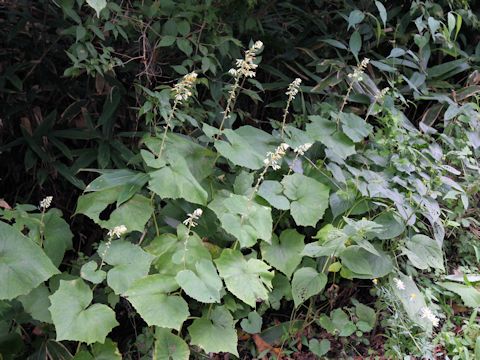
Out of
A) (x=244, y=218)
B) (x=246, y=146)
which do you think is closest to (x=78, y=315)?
(x=244, y=218)

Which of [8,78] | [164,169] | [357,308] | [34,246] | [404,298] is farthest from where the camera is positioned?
[8,78]

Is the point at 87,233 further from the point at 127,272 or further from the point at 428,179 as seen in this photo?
the point at 428,179

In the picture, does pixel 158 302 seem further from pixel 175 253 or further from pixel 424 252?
pixel 424 252

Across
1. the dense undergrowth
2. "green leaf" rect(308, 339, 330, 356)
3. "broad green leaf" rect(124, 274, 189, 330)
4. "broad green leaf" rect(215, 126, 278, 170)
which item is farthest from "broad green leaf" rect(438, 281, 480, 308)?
"broad green leaf" rect(124, 274, 189, 330)

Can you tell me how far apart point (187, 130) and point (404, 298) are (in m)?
1.17

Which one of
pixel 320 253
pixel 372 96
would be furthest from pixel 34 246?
pixel 372 96

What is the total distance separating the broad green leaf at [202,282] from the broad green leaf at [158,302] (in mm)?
68

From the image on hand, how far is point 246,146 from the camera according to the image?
1.86m

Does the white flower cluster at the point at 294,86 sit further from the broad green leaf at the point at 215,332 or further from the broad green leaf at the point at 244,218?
the broad green leaf at the point at 215,332

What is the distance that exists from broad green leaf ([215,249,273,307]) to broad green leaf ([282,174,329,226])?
24 cm

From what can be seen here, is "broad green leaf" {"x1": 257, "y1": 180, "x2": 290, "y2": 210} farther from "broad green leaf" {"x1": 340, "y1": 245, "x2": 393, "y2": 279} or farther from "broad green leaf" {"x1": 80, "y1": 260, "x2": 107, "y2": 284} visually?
"broad green leaf" {"x1": 80, "y1": 260, "x2": 107, "y2": 284}

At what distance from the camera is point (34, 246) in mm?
1478

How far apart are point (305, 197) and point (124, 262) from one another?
701 mm

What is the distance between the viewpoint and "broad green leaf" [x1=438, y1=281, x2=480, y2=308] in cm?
204
